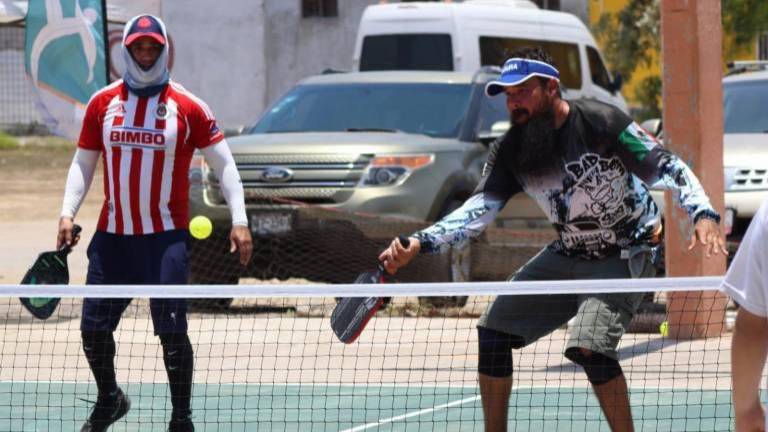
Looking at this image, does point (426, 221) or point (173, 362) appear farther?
point (426, 221)

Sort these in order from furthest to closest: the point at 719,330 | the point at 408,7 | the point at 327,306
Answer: the point at 408,7 → the point at 327,306 → the point at 719,330

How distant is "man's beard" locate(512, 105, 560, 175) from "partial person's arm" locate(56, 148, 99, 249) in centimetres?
207

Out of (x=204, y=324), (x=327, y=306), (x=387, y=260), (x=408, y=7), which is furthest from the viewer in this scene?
(x=408, y=7)

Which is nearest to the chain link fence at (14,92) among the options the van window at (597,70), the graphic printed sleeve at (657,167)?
the van window at (597,70)

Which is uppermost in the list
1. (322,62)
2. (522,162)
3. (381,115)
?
(522,162)

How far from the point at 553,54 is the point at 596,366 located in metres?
15.0

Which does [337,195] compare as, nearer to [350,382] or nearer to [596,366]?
[350,382]

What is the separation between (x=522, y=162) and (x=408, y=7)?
14.2 meters

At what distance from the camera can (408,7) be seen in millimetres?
20469

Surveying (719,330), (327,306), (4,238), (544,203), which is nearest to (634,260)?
(544,203)

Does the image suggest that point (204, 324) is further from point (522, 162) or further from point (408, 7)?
point (408, 7)

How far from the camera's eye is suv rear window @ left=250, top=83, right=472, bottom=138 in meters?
13.3

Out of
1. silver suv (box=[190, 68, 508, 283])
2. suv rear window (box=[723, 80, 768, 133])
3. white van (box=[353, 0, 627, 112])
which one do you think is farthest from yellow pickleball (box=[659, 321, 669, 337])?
white van (box=[353, 0, 627, 112])

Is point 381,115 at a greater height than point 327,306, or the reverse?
point 381,115
